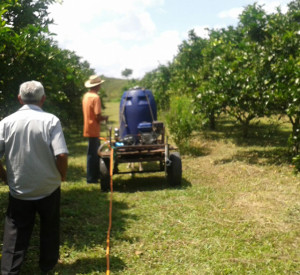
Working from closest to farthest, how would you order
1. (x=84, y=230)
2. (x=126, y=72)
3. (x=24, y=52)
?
(x=84, y=230) < (x=24, y=52) < (x=126, y=72)

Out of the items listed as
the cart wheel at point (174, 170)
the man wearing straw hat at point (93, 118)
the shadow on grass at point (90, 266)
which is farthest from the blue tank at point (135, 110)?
the shadow on grass at point (90, 266)

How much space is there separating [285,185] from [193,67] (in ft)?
35.7

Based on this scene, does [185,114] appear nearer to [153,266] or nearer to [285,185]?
[285,185]

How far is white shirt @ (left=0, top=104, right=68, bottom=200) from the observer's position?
3.08 m

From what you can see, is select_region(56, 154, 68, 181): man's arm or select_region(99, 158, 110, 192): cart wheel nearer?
select_region(56, 154, 68, 181): man's arm

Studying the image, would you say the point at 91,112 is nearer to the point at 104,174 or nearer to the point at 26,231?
the point at 104,174

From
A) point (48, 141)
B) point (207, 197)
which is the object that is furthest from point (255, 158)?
point (48, 141)

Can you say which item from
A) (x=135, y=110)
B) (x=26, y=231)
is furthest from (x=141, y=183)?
(x=26, y=231)

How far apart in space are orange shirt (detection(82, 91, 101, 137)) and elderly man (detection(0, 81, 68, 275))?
3.43 meters

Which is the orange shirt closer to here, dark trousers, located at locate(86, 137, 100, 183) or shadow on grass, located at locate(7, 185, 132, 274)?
dark trousers, located at locate(86, 137, 100, 183)

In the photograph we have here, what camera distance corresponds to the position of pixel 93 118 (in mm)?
6812

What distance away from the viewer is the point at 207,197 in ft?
19.3

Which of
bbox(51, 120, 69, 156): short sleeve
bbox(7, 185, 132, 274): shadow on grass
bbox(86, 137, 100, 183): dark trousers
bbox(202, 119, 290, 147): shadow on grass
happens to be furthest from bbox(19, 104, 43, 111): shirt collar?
bbox(202, 119, 290, 147): shadow on grass

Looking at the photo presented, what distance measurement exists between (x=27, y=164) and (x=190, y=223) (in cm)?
254
